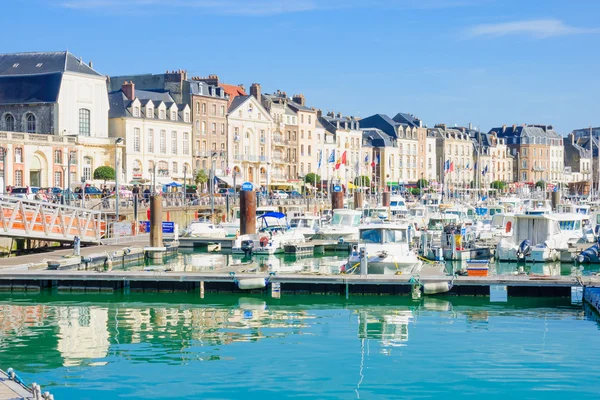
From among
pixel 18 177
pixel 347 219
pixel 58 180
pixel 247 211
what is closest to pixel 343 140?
pixel 58 180

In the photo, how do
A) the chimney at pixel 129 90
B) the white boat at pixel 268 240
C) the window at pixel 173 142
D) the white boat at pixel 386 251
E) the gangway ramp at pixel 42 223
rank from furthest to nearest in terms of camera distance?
the window at pixel 173 142, the chimney at pixel 129 90, the white boat at pixel 268 240, the gangway ramp at pixel 42 223, the white boat at pixel 386 251

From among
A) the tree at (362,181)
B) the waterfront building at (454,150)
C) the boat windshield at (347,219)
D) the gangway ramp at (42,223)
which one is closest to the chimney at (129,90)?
the tree at (362,181)

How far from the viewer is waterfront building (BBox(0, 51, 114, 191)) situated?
76.5m

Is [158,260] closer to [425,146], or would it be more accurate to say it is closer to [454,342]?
[454,342]

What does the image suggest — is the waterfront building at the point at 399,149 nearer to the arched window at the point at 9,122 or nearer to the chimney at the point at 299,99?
the chimney at the point at 299,99

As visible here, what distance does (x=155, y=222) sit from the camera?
4812 cm

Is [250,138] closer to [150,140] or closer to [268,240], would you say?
[150,140]

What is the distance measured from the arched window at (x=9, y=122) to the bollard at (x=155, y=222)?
37.0 meters

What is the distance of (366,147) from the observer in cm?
12344

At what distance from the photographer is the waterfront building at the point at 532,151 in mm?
152875

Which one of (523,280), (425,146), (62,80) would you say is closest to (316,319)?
(523,280)

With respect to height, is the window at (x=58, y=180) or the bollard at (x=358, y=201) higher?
the window at (x=58, y=180)

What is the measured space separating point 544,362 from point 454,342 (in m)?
3.24

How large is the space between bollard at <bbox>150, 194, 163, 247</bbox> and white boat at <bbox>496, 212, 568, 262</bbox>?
57.2 feet
